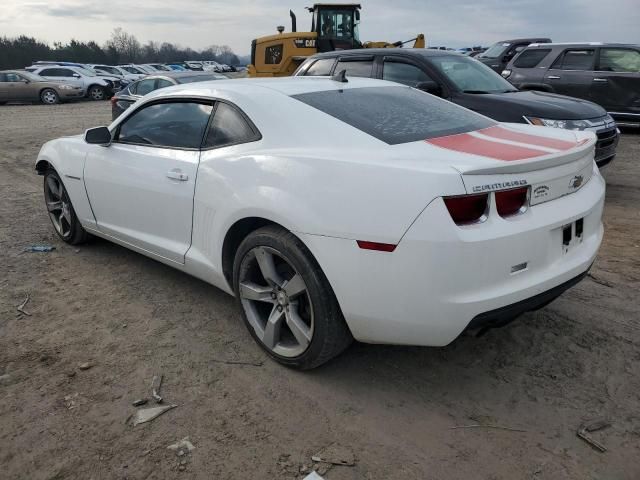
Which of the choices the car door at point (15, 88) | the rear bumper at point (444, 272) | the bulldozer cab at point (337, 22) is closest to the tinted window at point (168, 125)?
the rear bumper at point (444, 272)

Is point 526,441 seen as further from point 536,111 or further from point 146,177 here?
point 536,111

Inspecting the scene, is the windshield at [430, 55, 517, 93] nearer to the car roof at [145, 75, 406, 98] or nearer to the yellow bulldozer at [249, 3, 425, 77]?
the car roof at [145, 75, 406, 98]

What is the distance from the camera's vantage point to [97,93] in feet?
79.8

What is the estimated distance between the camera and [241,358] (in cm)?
306

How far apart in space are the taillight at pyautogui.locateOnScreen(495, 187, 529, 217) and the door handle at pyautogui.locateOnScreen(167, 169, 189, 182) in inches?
71.8

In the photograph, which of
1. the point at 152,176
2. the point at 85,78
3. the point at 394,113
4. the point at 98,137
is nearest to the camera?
the point at 394,113

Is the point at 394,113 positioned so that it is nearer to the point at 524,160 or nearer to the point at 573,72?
the point at 524,160

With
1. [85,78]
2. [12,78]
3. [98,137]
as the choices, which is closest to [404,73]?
[98,137]

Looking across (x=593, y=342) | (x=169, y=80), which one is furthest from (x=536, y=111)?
(x=169, y=80)

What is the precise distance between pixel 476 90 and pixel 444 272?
4931mm

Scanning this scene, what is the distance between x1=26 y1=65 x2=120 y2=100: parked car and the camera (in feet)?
76.1

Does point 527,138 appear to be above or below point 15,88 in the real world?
below

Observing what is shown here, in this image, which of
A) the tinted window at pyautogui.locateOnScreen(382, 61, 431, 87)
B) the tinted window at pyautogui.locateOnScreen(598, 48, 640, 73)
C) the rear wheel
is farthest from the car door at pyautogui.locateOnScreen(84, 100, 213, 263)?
the rear wheel

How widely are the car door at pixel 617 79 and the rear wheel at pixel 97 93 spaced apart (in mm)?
20759
